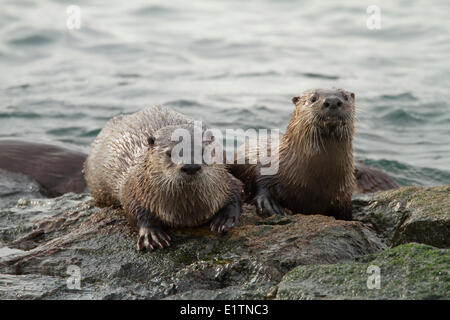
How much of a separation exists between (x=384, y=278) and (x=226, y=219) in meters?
1.12

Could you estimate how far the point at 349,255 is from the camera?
352 cm

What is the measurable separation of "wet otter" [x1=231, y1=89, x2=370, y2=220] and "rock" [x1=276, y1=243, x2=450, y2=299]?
3.56 feet

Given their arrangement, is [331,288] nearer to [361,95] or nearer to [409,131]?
[409,131]

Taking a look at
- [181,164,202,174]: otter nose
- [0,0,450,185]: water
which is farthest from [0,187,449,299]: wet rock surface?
[0,0,450,185]: water

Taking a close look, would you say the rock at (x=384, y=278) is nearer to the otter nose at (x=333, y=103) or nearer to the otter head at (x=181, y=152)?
the otter head at (x=181, y=152)

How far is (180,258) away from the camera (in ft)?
11.7

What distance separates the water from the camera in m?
8.73

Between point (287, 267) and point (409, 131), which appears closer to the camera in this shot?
point (287, 267)

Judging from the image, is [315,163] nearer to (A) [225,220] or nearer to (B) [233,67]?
(A) [225,220]

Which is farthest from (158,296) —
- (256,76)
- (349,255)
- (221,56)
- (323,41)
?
(323,41)

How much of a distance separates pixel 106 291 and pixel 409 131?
6.29m

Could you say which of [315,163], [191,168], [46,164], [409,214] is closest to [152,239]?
[191,168]

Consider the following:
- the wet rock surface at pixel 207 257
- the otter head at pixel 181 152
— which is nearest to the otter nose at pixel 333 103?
the wet rock surface at pixel 207 257

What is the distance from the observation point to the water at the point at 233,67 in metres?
8.73
